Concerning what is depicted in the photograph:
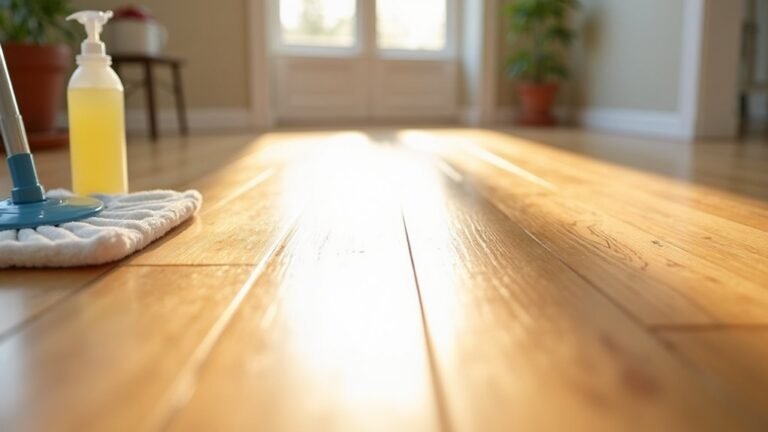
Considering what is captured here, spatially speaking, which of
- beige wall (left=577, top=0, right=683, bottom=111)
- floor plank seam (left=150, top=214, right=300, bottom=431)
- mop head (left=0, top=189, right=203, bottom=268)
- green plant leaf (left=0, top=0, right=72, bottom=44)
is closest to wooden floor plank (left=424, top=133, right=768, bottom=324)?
floor plank seam (left=150, top=214, right=300, bottom=431)

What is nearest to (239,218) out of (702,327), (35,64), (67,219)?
(67,219)

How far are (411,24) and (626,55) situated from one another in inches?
60.9

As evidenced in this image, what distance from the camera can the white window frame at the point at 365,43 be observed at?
4.41 m

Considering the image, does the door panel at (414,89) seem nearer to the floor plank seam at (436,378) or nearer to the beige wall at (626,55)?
the beige wall at (626,55)

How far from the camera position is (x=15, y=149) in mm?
846

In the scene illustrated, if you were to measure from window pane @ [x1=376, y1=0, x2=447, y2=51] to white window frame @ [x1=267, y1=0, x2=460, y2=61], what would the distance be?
0.03m

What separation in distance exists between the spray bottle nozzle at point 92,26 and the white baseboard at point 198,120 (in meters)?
2.75

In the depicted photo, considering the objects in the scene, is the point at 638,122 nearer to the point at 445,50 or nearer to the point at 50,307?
the point at 445,50

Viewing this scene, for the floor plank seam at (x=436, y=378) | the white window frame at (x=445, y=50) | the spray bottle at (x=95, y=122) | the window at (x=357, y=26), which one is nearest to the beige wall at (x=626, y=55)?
the white window frame at (x=445, y=50)

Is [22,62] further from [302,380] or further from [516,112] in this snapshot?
[516,112]

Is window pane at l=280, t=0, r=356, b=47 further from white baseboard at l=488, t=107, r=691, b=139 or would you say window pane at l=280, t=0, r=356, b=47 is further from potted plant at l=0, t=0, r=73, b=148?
potted plant at l=0, t=0, r=73, b=148

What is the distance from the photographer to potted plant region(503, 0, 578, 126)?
4035mm

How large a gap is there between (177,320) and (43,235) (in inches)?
11.4

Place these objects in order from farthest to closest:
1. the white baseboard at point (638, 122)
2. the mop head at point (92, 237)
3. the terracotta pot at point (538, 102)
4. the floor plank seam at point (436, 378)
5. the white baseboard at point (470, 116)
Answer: the white baseboard at point (470, 116), the terracotta pot at point (538, 102), the white baseboard at point (638, 122), the mop head at point (92, 237), the floor plank seam at point (436, 378)
